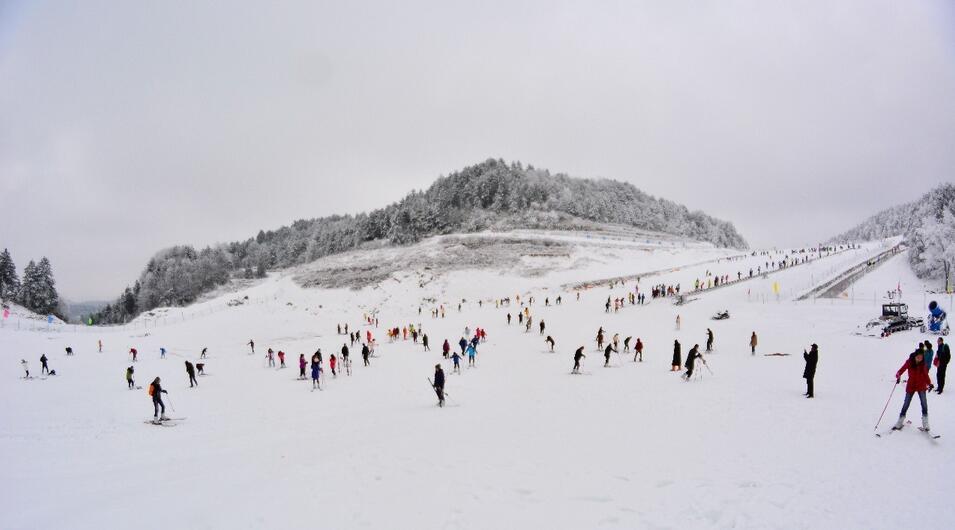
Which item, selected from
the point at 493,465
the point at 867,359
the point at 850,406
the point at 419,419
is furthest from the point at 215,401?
the point at 867,359

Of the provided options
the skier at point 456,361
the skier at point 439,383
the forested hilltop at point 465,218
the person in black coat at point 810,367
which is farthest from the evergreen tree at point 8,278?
the person in black coat at point 810,367

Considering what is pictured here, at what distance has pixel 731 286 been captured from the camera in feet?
130

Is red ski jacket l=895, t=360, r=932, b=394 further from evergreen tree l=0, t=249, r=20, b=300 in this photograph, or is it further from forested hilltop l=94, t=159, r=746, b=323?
evergreen tree l=0, t=249, r=20, b=300

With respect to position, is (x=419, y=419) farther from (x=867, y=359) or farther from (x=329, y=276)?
(x=329, y=276)

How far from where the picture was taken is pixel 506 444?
10359 mm

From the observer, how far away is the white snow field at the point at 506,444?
281 inches

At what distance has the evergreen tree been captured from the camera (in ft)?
199

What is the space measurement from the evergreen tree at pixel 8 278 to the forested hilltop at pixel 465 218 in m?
19.3

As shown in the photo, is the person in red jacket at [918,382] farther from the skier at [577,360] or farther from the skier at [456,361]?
the skier at [456,361]

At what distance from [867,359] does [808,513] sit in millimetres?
14463

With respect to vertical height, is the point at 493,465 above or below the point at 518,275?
below

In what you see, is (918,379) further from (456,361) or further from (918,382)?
(456,361)

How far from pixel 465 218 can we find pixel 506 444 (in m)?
78.1

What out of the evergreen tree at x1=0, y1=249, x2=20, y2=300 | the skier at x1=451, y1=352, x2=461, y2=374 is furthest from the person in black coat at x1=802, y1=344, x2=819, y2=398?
the evergreen tree at x1=0, y1=249, x2=20, y2=300
